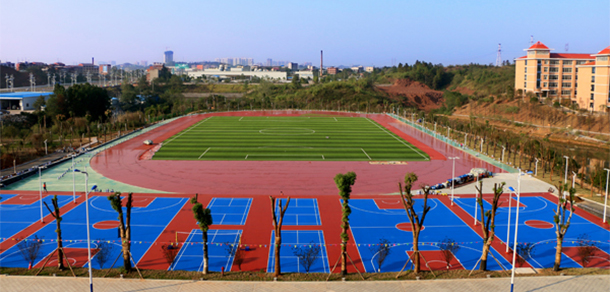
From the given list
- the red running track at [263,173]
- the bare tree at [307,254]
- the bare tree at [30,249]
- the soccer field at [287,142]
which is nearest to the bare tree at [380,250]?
the bare tree at [307,254]

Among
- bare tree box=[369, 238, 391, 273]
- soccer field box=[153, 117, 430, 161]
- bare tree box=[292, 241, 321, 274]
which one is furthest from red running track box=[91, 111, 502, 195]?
bare tree box=[292, 241, 321, 274]

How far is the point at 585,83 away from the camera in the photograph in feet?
244

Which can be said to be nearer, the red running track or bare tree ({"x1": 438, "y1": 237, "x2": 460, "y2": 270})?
bare tree ({"x1": 438, "y1": 237, "x2": 460, "y2": 270})

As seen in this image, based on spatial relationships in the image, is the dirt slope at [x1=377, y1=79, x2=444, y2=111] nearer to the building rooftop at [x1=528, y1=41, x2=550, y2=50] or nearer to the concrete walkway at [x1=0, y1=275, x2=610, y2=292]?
the building rooftop at [x1=528, y1=41, x2=550, y2=50]

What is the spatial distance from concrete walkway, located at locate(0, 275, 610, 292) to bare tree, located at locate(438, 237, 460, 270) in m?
1.95

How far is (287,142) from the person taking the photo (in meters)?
58.2

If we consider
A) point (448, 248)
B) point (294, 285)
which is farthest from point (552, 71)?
point (294, 285)

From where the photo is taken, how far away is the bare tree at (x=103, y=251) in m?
21.4

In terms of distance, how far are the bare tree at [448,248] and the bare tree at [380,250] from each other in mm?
2664

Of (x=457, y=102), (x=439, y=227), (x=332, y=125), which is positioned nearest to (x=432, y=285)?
(x=439, y=227)

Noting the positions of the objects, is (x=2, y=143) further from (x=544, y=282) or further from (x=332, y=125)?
(x=544, y=282)

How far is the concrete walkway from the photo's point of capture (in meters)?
18.7

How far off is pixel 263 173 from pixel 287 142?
17.8 metres

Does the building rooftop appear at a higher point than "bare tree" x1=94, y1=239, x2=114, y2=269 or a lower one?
higher
